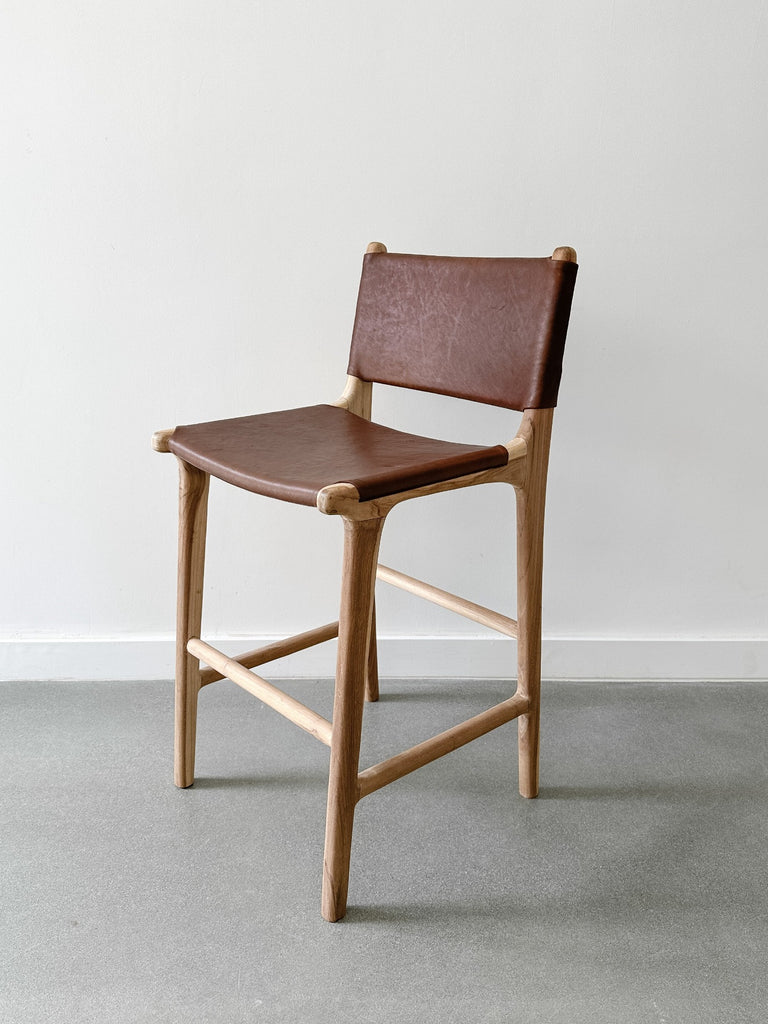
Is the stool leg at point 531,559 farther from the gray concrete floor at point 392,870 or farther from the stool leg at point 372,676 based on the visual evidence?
the stool leg at point 372,676

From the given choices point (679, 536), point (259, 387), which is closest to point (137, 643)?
point (259, 387)

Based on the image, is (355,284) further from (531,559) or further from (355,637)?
(355,637)

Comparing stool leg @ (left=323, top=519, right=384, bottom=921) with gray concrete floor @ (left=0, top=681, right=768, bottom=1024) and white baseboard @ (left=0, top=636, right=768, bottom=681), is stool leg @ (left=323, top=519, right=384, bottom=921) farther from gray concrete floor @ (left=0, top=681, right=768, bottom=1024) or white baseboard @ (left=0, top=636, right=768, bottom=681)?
white baseboard @ (left=0, top=636, right=768, bottom=681)

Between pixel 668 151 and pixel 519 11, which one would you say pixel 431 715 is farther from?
pixel 519 11

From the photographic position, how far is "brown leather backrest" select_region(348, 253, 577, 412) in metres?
1.13

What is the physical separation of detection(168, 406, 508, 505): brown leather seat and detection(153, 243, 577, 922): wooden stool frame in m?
0.02

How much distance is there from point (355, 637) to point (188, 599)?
0.34 meters

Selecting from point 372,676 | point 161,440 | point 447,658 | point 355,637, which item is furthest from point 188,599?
point 447,658

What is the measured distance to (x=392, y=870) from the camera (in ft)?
3.87

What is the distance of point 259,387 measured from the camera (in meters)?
1.55

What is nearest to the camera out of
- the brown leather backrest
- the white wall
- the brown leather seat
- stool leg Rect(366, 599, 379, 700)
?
the brown leather seat

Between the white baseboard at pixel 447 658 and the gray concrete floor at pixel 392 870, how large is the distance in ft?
0.25

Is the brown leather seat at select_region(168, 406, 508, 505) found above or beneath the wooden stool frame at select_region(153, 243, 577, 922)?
above

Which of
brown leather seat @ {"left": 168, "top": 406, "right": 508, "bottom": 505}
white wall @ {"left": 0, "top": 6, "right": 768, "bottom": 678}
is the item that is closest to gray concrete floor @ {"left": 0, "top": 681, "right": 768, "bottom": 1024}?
white wall @ {"left": 0, "top": 6, "right": 768, "bottom": 678}
